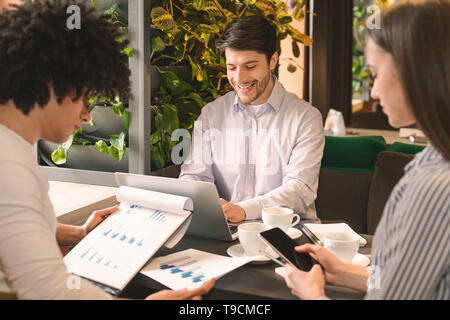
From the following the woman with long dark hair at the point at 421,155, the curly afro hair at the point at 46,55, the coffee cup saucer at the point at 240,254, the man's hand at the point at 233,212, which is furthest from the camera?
the man's hand at the point at 233,212

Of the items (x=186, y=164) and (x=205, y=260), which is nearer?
(x=205, y=260)

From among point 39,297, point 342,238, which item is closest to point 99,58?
point 39,297

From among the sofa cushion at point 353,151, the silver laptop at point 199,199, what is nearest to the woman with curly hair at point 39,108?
the silver laptop at point 199,199

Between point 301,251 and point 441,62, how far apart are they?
1.86 ft

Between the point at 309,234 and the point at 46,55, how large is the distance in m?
0.90

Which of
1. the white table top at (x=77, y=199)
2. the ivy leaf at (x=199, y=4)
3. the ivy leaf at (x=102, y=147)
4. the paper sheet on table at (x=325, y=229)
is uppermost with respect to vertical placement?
the ivy leaf at (x=199, y=4)

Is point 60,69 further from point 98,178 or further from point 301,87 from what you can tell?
point 301,87

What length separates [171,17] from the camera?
2.22m

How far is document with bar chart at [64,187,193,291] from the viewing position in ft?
3.92

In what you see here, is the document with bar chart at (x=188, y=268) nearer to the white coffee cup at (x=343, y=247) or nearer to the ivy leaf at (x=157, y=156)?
the white coffee cup at (x=343, y=247)

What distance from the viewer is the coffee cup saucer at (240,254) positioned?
4.08ft

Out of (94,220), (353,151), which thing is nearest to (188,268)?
(94,220)

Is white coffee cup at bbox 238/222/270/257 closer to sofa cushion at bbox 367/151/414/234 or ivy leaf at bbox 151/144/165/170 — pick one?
ivy leaf at bbox 151/144/165/170

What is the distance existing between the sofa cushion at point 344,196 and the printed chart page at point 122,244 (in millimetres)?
1409
